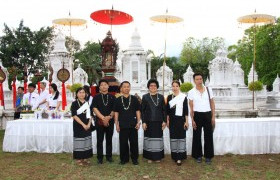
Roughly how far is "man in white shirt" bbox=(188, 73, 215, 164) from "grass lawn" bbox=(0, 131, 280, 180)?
17.0 inches

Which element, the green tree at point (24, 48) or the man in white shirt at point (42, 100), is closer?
the man in white shirt at point (42, 100)

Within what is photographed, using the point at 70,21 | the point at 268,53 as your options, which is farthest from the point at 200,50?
the point at 70,21

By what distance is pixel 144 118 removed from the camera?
5.43m

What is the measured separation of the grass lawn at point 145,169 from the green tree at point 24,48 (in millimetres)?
29332

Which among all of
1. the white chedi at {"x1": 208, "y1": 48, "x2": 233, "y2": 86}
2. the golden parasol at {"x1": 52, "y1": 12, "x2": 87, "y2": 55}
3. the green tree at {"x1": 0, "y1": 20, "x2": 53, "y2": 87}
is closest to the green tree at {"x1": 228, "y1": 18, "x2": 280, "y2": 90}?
the white chedi at {"x1": 208, "y1": 48, "x2": 233, "y2": 86}

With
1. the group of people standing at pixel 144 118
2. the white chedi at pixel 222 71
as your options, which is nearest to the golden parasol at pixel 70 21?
the group of people standing at pixel 144 118

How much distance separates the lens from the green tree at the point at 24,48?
32.8 metres

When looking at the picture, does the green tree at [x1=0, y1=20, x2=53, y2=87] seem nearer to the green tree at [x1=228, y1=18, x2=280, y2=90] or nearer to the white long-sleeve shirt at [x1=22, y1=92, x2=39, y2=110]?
the green tree at [x1=228, y1=18, x2=280, y2=90]

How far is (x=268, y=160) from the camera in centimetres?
588

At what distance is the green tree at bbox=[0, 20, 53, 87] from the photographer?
1292 inches

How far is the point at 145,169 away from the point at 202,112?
5.14 ft

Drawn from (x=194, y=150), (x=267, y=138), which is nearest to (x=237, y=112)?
(x=267, y=138)

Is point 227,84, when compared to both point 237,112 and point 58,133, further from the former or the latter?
point 58,133

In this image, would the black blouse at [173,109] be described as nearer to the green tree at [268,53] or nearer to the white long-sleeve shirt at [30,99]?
the white long-sleeve shirt at [30,99]
